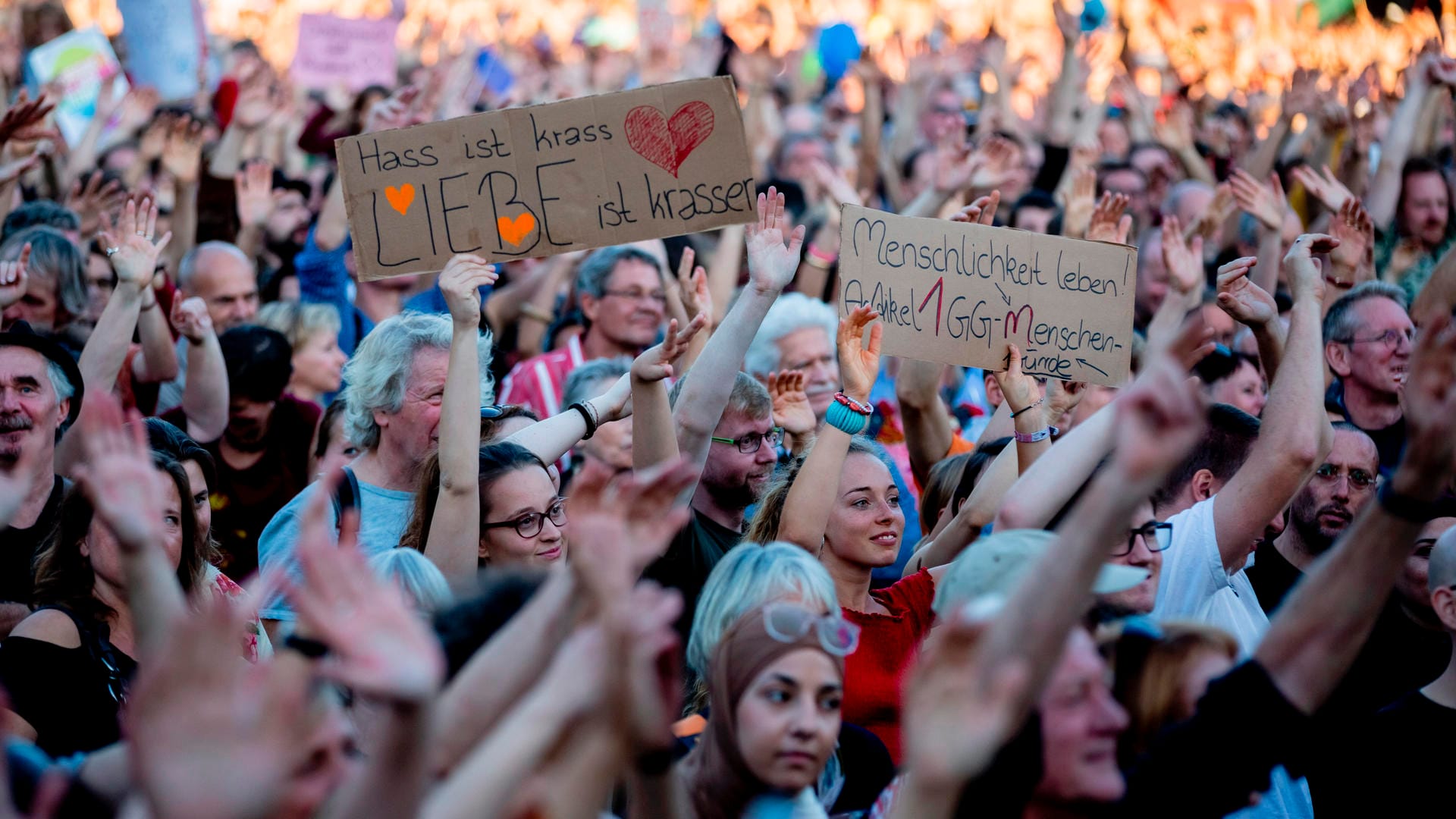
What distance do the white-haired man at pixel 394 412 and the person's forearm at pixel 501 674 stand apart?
6.25 ft

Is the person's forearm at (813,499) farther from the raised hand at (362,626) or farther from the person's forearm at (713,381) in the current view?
the raised hand at (362,626)

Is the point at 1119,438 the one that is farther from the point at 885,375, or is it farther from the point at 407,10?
the point at 407,10

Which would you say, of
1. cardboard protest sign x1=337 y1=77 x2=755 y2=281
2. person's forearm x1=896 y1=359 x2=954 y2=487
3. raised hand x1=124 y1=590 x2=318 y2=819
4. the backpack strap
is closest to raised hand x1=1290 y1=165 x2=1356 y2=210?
person's forearm x1=896 y1=359 x2=954 y2=487

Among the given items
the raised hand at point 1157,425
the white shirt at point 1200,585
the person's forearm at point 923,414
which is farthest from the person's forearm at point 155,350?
the raised hand at point 1157,425

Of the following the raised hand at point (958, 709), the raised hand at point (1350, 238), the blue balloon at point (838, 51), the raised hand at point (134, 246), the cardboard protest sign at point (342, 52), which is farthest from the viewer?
the blue balloon at point (838, 51)

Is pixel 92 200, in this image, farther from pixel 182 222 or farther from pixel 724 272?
pixel 724 272

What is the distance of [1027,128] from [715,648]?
1189cm

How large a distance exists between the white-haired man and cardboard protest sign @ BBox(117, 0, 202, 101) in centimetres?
530

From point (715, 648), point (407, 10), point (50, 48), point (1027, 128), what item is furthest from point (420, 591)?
point (407, 10)

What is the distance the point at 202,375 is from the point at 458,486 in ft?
6.84

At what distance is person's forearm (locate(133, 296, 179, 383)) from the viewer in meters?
5.54

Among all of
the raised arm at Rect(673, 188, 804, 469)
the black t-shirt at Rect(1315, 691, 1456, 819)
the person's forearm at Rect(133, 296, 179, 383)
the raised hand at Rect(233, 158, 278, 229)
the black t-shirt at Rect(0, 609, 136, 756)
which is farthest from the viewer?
the raised hand at Rect(233, 158, 278, 229)

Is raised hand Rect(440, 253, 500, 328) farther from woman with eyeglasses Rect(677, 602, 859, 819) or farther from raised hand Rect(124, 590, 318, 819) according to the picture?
raised hand Rect(124, 590, 318, 819)

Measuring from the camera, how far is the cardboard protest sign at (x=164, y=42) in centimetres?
883
